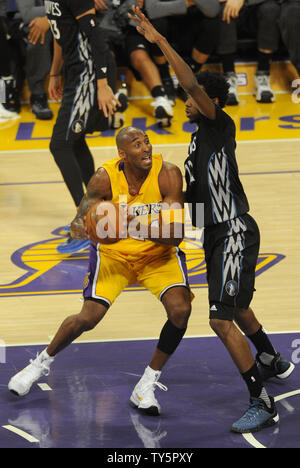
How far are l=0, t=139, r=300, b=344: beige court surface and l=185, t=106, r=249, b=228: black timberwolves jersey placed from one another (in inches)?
51.9

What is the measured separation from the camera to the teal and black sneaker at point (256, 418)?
14.5ft

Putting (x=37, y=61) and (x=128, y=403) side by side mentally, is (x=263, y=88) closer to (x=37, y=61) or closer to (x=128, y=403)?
(x=37, y=61)

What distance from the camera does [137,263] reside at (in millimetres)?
4957

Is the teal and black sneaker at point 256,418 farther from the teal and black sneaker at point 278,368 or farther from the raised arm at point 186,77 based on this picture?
the raised arm at point 186,77

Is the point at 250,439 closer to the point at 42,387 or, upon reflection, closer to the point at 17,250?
the point at 42,387

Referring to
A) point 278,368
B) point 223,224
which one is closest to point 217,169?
point 223,224

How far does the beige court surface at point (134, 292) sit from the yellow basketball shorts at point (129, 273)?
2.94ft

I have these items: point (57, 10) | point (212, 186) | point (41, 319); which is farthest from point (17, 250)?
point (212, 186)

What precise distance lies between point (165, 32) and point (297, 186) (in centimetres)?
348

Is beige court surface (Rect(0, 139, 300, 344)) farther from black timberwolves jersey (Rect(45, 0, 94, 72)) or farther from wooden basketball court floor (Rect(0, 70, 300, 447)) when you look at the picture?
black timberwolves jersey (Rect(45, 0, 94, 72))

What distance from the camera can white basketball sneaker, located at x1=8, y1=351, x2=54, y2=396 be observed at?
16.0 ft

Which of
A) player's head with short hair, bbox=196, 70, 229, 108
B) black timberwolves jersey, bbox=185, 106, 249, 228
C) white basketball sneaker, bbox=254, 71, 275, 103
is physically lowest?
white basketball sneaker, bbox=254, 71, 275, 103

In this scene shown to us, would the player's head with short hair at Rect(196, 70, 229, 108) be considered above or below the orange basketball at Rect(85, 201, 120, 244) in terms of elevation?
above

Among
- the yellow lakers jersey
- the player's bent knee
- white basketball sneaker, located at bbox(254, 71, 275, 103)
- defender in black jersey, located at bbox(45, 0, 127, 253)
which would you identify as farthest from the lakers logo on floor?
white basketball sneaker, located at bbox(254, 71, 275, 103)
